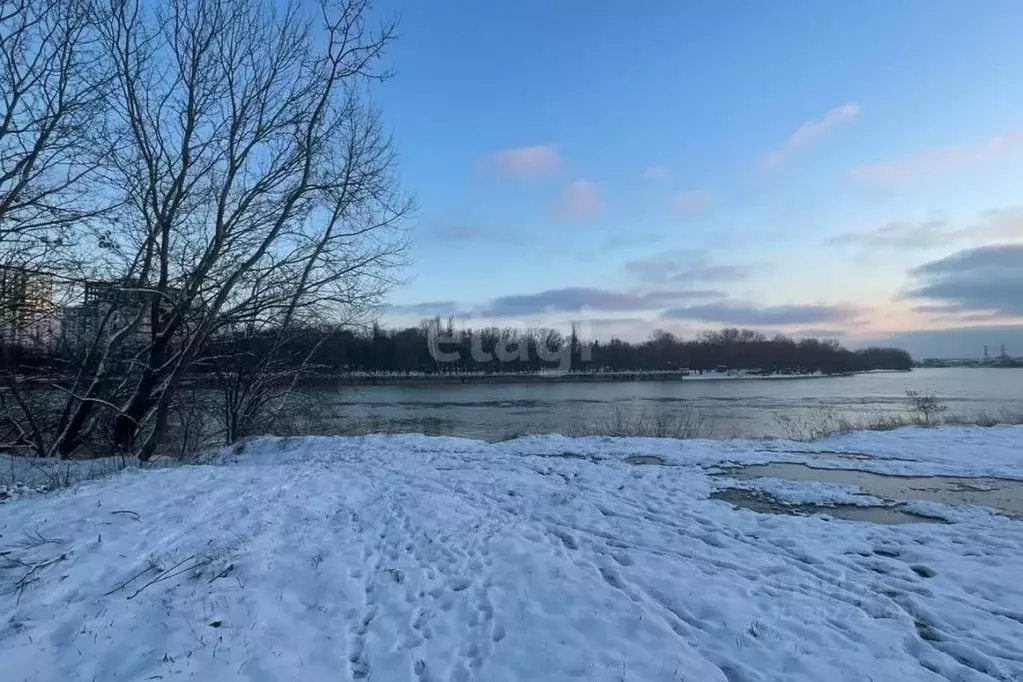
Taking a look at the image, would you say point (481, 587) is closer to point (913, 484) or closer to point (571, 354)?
point (913, 484)

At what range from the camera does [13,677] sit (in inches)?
120

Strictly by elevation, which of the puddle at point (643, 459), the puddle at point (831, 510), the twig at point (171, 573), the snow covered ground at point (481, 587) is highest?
the twig at point (171, 573)

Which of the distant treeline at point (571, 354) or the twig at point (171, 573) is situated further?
Result: the distant treeline at point (571, 354)

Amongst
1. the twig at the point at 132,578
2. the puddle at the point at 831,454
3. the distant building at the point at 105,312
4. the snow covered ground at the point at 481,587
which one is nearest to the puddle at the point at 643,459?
the puddle at the point at 831,454

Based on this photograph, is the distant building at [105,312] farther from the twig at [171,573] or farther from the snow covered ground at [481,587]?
the twig at [171,573]

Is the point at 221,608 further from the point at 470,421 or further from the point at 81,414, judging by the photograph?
the point at 470,421

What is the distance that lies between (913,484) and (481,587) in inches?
298

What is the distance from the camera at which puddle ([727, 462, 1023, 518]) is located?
306 inches

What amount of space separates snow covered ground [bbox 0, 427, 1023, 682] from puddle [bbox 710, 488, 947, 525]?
0.32 m

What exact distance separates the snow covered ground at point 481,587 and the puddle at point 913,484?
2.98ft

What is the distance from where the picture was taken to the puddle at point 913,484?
25.5ft

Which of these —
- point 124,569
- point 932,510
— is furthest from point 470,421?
point 124,569

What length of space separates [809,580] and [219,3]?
13255 millimetres

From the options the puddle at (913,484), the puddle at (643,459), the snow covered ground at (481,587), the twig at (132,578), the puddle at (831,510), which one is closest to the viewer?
the snow covered ground at (481,587)
